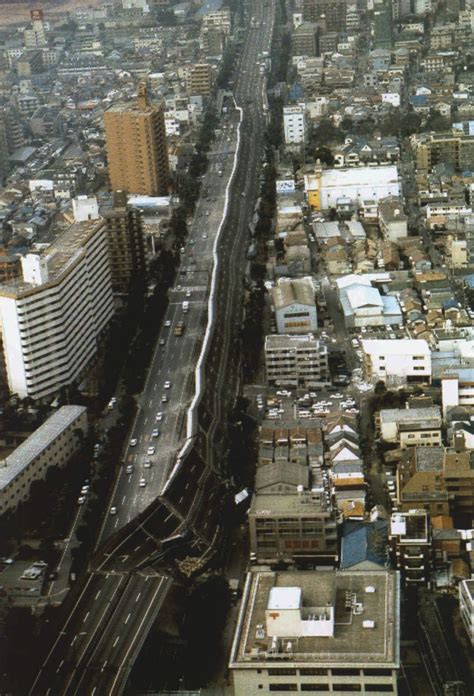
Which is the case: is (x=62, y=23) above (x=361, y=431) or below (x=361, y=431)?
above

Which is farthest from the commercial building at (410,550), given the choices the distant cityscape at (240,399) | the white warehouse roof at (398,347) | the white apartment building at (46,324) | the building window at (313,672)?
the white apartment building at (46,324)

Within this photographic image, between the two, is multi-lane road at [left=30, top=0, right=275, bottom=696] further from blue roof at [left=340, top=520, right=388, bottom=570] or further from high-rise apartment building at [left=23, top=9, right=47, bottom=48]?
high-rise apartment building at [left=23, top=9, right=47, bottom=48]

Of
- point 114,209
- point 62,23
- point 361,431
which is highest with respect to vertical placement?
point 62,23

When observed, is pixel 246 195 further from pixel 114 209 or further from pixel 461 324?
pixel 461 324

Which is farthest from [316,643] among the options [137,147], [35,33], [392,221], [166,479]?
[35,33]

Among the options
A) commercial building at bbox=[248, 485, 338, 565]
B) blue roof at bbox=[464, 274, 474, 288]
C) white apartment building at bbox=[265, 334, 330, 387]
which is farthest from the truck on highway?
commercial building at bbox=[248, 485, 338, 565]

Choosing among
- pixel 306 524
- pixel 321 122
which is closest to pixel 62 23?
pixel 321 122
